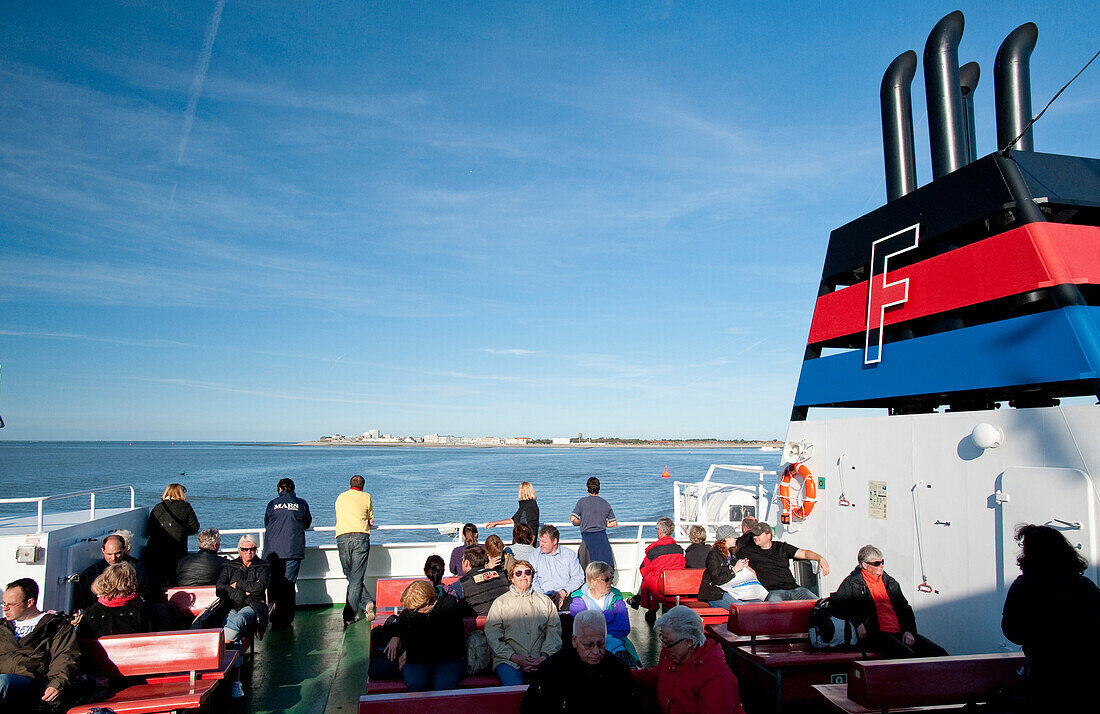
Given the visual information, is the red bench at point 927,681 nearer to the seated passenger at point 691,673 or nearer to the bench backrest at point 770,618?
the seated passenger at point 691,673

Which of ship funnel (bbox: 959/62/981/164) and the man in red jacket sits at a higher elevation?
ship funnel (bbox: 959/62/981/164)

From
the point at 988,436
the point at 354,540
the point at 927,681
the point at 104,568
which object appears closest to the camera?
the point at 927,681

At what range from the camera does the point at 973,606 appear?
476 centimetres

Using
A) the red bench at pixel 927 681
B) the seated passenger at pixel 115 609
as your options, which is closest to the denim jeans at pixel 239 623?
the seated passenger at pixel 115 609

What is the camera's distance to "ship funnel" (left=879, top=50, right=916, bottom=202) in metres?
6.76

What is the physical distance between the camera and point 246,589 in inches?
238

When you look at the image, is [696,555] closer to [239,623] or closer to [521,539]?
[521,539]

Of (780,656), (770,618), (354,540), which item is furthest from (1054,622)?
(354,540)

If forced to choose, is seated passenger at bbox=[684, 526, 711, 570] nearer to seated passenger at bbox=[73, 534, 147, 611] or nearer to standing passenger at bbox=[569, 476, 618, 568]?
standing passenger at bbox=[569, 476, 618, 568]

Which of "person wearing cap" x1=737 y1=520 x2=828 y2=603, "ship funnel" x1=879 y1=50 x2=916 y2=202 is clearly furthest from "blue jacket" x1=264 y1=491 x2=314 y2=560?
"ship funnel" x1=879 y1=50 x2=916 y2=202

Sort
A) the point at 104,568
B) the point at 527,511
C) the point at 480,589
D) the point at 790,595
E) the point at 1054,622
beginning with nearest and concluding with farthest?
the point at 1054,622 < the point at 480,589 < the point at 104,568 < the point at 790,595 < the point at 527,511

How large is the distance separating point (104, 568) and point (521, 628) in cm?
349

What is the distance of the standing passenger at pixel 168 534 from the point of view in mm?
7023

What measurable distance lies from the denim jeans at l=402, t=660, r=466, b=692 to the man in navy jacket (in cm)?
320
